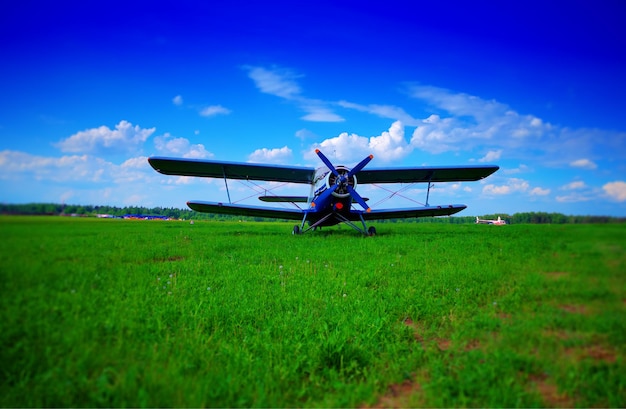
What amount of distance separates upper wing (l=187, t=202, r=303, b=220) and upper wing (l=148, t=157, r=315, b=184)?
184cm

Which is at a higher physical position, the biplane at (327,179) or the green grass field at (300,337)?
the biplane at (327,179)

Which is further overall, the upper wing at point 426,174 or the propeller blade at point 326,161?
the upper wing at point 426,174

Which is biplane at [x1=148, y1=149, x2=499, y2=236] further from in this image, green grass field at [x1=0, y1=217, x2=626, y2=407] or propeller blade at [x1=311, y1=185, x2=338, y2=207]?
green grass field at [x1=0, y1=217, x2=626, y2=407]

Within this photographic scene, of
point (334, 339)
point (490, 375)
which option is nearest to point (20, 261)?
point (334, 339)

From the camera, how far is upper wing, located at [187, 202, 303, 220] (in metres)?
18.0

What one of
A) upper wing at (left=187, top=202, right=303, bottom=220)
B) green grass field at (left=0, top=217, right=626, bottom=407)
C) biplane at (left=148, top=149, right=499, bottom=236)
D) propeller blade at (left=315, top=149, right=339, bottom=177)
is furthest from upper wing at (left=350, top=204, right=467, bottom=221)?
green grass field at (left=0, top=217, right=626, bottom=407)

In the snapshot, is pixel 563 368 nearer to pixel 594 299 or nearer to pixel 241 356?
pixel 594 299

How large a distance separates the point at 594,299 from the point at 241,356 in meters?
3.35

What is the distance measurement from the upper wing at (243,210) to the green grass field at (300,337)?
44.6 ft

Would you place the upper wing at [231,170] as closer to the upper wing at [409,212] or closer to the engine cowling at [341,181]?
the engine cowling at [341,181]

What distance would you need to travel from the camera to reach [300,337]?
3885mm

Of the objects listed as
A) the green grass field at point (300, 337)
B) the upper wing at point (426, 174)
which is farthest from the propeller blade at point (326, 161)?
the green grass field at point (300, 337)

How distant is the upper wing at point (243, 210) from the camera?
18.0 metres

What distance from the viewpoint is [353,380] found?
10.4ft
